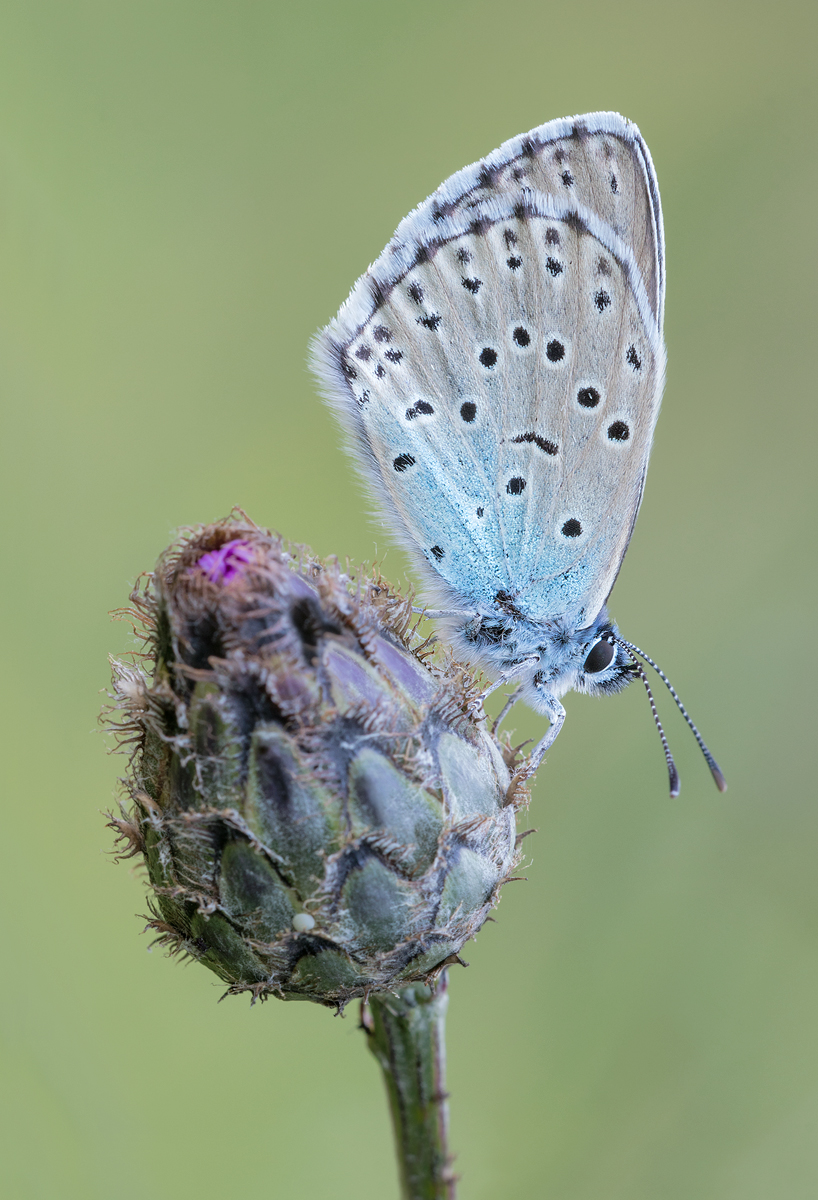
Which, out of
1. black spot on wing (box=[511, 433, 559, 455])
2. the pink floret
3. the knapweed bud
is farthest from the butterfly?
the pink floret

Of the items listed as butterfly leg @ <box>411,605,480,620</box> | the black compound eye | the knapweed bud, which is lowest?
the knapweed bud

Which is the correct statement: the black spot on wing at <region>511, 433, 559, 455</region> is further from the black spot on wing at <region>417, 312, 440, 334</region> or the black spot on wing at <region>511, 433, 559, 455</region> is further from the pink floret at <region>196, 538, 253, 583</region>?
the pink floret at <region>196, 538, 253, 583</region>

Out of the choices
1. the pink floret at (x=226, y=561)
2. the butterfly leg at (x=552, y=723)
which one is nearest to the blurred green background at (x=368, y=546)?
the butterfly leg at (x=552, y=723)

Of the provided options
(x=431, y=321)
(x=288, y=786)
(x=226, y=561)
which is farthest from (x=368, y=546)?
(x=288, y=786)

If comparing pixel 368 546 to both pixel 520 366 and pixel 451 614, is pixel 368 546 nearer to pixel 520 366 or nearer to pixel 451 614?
pixel 451 614

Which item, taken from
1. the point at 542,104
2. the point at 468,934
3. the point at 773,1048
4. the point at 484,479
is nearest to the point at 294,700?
the point at 468,934

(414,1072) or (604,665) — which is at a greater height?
(604,665)

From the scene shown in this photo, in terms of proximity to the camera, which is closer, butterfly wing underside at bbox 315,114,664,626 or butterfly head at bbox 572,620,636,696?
butterfly wing underside at bbox 315,114,664,626
